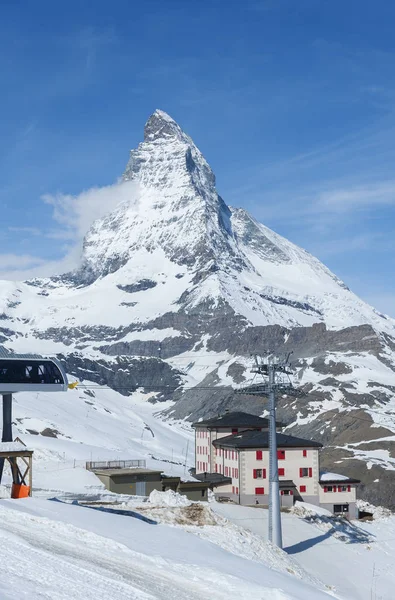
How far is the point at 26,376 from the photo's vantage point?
3919cm

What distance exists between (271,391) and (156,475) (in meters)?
14.6

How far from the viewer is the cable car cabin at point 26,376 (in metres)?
39.0

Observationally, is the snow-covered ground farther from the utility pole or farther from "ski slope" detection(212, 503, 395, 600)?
the utility pole

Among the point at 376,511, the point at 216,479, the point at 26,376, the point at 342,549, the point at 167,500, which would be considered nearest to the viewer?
the point at 26,376

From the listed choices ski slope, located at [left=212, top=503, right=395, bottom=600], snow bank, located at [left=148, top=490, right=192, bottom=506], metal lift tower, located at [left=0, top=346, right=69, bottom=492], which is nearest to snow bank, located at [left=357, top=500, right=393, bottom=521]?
ski slope, located at [left=212, top=503, right=395, bottom=600]

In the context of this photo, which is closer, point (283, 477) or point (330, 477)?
point (283, 477)

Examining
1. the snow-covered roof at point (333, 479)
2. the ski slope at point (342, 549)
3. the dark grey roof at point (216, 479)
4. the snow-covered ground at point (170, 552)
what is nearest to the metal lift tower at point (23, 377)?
the snow-covered ground at point (170, 552)

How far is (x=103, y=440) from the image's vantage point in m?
143

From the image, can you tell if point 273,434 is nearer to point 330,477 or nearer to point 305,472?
point 305,472

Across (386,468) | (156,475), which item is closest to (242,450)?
(156,475)

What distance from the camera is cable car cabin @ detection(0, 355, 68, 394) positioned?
3897 centimetres

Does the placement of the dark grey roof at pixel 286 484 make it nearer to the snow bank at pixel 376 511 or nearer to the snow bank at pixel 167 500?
the snow bank at pixel 376 511

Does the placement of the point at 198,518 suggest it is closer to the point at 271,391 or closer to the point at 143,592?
the point at 271,391

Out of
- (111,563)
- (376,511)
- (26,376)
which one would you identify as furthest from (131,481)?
(111,563)
